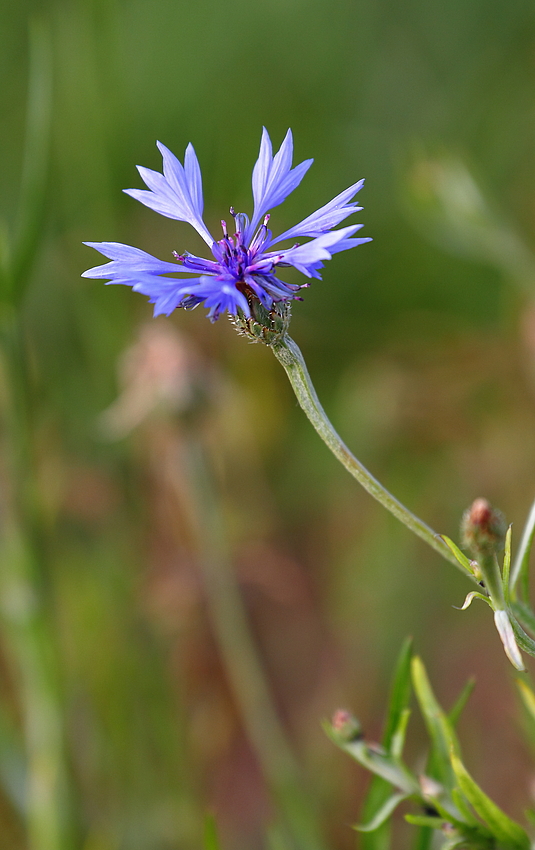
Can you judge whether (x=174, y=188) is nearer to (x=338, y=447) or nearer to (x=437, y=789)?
(x=338, y=447)

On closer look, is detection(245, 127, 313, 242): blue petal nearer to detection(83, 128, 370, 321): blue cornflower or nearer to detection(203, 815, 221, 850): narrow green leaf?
detection(83, 128, 370, 321): blue cornflower

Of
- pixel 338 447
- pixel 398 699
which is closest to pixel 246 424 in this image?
pixel 398 699

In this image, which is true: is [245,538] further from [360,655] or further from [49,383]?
[49,383]

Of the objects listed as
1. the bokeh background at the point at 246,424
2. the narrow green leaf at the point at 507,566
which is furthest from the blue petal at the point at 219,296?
the bokeh background at the point at 246,424

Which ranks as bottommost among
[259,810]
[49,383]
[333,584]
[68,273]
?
[259,810]

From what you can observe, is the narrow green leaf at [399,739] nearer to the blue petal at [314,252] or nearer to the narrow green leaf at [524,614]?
the narrow green leaf at [524,614]

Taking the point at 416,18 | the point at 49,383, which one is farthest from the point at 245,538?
the point at 416,18
